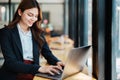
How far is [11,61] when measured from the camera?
7.00 feet

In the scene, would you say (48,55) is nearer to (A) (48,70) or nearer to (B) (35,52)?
(B) (35,52)

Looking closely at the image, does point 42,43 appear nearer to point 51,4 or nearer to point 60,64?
point 60,64

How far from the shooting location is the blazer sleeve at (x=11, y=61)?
2.13 metres

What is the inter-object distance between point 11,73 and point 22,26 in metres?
0.37

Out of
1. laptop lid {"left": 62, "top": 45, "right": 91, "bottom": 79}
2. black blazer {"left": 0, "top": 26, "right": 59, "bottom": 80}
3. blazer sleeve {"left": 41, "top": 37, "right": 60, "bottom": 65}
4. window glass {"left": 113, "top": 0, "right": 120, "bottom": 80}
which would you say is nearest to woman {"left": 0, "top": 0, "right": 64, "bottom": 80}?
black blazer {"left": 0, "top": 26, "right": 59, "bottom": 80}

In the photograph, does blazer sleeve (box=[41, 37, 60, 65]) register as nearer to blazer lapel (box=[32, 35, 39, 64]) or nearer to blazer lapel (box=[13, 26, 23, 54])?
blazer lapel (box=[32, 35, 39, 64])

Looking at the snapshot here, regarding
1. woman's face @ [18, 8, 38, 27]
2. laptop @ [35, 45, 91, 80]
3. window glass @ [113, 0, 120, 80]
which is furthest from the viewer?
window glass @ [113, 0, 120, 80]

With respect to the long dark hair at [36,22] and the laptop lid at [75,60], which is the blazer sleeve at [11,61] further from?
the laptop lid at [75,60]

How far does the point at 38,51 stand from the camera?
2342 mm

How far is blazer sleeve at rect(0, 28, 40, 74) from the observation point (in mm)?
2129

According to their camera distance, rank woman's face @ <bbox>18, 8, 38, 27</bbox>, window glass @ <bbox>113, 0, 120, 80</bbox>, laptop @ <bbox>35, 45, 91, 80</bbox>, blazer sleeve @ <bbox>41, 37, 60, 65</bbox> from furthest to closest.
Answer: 1. blazer sleeve @ <bbox>41, 37, 60, 65</bbox>
2. window glass @ <bbox>113, 0, 120, 80</bbox>
3. woman's face @ <bbox>18, 8, 38, 27</bbox>
4. laptop @ <bbox>35, 45, 91, 80</bbox>

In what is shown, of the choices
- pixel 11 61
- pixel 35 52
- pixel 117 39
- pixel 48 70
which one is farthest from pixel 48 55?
pixel 117 39

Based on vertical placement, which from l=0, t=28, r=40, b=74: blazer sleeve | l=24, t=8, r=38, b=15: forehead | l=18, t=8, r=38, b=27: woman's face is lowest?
l=0, t=28, r=40, b=74: blazer sleeve

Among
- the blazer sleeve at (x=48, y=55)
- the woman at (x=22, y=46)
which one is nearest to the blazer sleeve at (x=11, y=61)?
the woman at (x=22, y=46)
